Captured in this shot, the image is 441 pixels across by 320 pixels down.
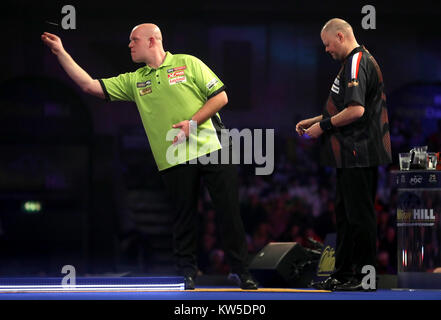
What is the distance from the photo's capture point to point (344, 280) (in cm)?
355

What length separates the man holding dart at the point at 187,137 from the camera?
359 cm

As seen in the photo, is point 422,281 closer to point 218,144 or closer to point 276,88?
point 218,144

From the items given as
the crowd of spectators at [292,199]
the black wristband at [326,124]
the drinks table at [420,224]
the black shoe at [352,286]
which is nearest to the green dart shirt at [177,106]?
the black wristband at [326,124]

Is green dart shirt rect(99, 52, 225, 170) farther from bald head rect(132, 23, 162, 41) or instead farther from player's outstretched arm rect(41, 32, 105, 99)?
player's outstretched arm rect(41, 32, 105, 99)

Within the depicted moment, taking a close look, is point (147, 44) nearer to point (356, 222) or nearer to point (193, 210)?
point (193, 210)

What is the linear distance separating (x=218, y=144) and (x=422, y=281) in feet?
4.98

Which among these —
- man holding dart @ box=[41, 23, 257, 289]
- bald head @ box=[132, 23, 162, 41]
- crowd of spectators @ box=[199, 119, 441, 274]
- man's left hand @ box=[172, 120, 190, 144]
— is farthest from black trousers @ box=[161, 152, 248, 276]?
crowd of spectators @ box=[199, 119, 441, 274]

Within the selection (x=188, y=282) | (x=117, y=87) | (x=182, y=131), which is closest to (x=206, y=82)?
(x=182, y=131)

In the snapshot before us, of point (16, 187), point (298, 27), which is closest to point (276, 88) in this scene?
point (298, 27)

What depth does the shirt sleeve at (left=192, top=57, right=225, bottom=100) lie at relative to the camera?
12.0 feet

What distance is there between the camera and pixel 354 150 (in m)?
3.48

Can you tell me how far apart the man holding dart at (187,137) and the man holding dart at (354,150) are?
1.71 ft

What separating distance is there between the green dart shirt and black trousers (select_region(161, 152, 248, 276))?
92 millimetres

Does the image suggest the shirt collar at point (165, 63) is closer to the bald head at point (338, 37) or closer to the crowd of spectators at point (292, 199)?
the bald head at point (338, 37)
